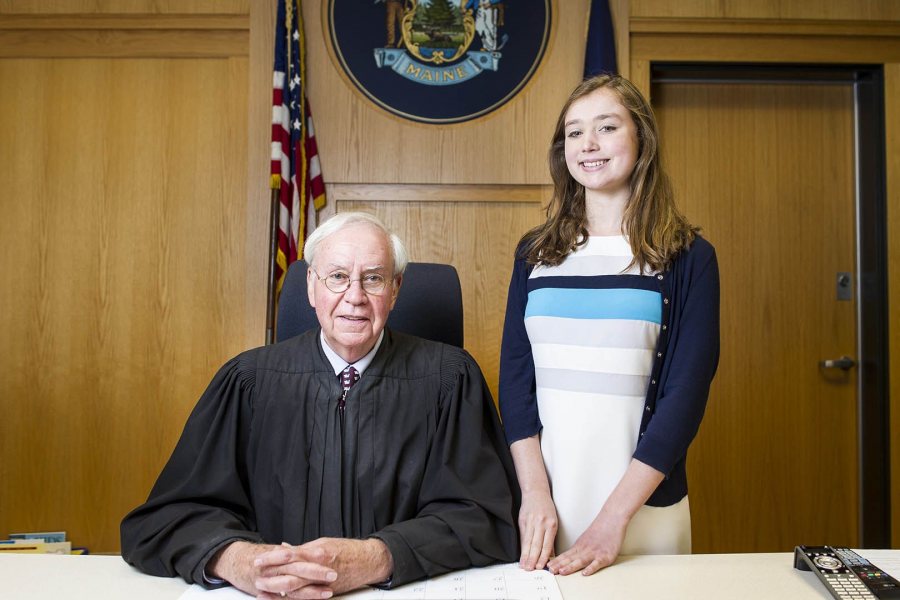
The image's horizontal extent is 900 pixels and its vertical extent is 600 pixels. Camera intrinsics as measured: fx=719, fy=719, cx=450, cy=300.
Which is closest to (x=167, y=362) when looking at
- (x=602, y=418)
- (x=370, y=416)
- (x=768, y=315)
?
(x=370, y=416)

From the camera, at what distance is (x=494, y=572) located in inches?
48.7

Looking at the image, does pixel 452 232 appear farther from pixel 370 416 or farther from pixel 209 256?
pixel 370 416

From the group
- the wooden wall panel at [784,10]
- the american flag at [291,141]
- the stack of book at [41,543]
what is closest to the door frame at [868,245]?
the wooden wall panel at [784,10]

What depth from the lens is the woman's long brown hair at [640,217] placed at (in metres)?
1.52

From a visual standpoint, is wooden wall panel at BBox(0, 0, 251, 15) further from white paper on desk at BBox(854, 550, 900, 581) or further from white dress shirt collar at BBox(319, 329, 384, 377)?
white paper on desk at BBox(854, 550, 900, 581)

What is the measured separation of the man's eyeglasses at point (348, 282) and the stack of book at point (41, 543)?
1892mm

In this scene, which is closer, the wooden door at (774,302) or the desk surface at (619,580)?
the desk surface at (619,580)

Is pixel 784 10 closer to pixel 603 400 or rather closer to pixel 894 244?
pixel 894 244

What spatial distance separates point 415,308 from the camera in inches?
71.3

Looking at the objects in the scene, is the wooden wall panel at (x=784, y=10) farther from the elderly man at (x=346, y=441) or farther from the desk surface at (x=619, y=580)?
the desk surface at (x=619, y=580)

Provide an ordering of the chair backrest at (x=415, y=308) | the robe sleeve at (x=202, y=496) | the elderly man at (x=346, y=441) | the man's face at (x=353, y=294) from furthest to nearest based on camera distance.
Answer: the chair backrest at (x=415, y=308), the man's face at (x=353, y=294), the elderly man at (x=346, y=441), the robe sleeve at (x=202, y=496)

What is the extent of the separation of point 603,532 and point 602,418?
25 centimetres

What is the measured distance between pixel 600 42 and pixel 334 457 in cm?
226

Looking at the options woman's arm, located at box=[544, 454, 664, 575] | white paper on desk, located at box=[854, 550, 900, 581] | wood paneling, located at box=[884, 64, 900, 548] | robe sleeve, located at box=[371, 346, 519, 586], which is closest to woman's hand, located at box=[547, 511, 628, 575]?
woman's arm, located at box=[544, 454, 664, 575]
